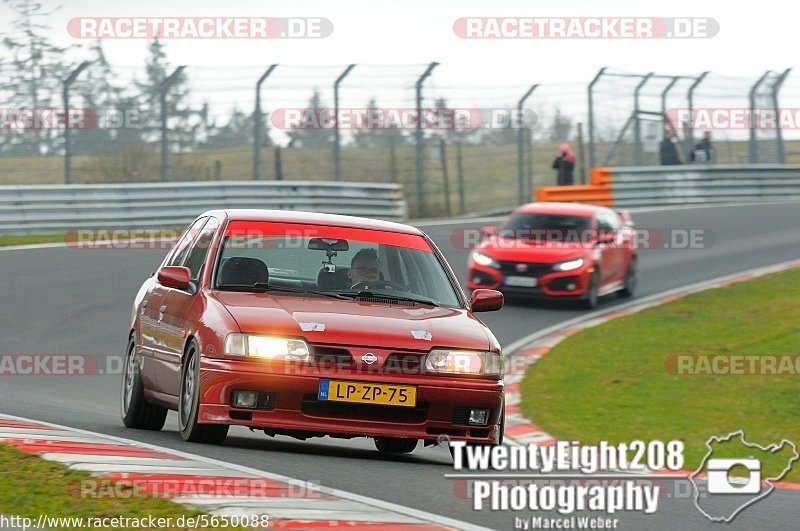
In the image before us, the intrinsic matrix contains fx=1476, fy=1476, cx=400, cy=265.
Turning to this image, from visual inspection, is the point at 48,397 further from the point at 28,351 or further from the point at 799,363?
the point at 799,363

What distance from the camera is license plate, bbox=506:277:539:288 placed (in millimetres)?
19094

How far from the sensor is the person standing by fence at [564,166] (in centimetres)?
3070

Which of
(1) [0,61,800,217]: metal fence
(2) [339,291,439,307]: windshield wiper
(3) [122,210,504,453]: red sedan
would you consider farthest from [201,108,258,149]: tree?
(2) [339,291,439,307]: windshield wiper

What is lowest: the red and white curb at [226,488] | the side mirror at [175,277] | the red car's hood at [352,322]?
the red and white curb at [226,488]

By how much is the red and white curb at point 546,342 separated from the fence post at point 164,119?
9571 mm

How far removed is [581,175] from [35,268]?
646 inches

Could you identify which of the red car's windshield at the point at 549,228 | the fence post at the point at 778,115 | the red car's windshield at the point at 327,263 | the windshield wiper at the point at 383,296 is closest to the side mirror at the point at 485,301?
the red car's windshield at the point at 327,263

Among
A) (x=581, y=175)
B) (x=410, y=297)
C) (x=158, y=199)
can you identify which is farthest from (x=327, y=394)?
(x=581, y=175)

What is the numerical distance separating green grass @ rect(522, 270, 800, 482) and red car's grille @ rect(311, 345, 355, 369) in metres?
3.52

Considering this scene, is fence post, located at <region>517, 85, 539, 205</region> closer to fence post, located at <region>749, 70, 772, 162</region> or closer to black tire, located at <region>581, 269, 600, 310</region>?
fence post, located at <region>749, 70, 772, 162</region>

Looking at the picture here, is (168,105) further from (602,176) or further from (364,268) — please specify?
(364,268)

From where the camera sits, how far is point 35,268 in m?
19.7

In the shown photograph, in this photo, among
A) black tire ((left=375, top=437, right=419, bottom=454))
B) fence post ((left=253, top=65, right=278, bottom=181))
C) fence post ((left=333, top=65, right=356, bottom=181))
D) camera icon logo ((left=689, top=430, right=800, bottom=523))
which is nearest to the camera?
camera icon logo ((left=689, top=430, right=800, bottom=523))

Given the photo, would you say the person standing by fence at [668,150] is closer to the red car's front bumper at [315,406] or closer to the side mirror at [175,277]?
the side mirror at [175,277]
